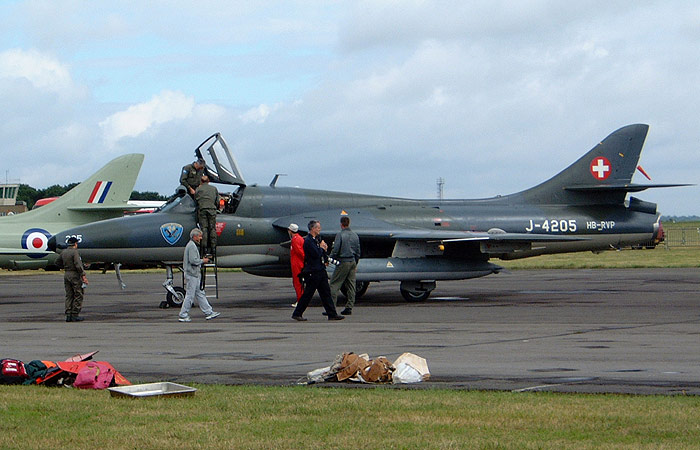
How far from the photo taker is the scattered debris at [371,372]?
9.01 metres

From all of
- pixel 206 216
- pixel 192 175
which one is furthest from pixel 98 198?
pixel 206 216

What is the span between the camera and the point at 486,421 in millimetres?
6836

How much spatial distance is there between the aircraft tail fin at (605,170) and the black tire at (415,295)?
5207mm

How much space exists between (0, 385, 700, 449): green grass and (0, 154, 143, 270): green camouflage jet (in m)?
21.5

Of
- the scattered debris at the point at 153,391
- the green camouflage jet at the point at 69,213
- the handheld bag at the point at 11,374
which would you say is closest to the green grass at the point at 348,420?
the scattered debris at the point at 153,391

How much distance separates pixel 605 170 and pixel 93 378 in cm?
1761

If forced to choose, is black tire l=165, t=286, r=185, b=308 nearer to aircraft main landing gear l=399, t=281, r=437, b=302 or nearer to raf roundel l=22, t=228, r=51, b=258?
aircraft main landing gear l=399, t=281, r=437, b=302

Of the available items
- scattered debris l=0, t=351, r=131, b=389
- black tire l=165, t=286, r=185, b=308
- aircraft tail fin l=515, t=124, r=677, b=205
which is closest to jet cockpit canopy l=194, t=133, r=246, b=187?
black tire l=165, t=286, r=185, b=308

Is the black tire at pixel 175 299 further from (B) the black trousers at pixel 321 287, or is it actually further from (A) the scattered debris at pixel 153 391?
(A) the scattered debris at pixel 153 391

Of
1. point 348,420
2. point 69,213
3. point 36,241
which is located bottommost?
point 348,420

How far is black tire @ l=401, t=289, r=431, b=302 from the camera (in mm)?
20906

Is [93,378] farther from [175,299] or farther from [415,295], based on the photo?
[415,295]

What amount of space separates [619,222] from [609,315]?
7.59 meters

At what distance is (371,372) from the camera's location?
29.7ft
